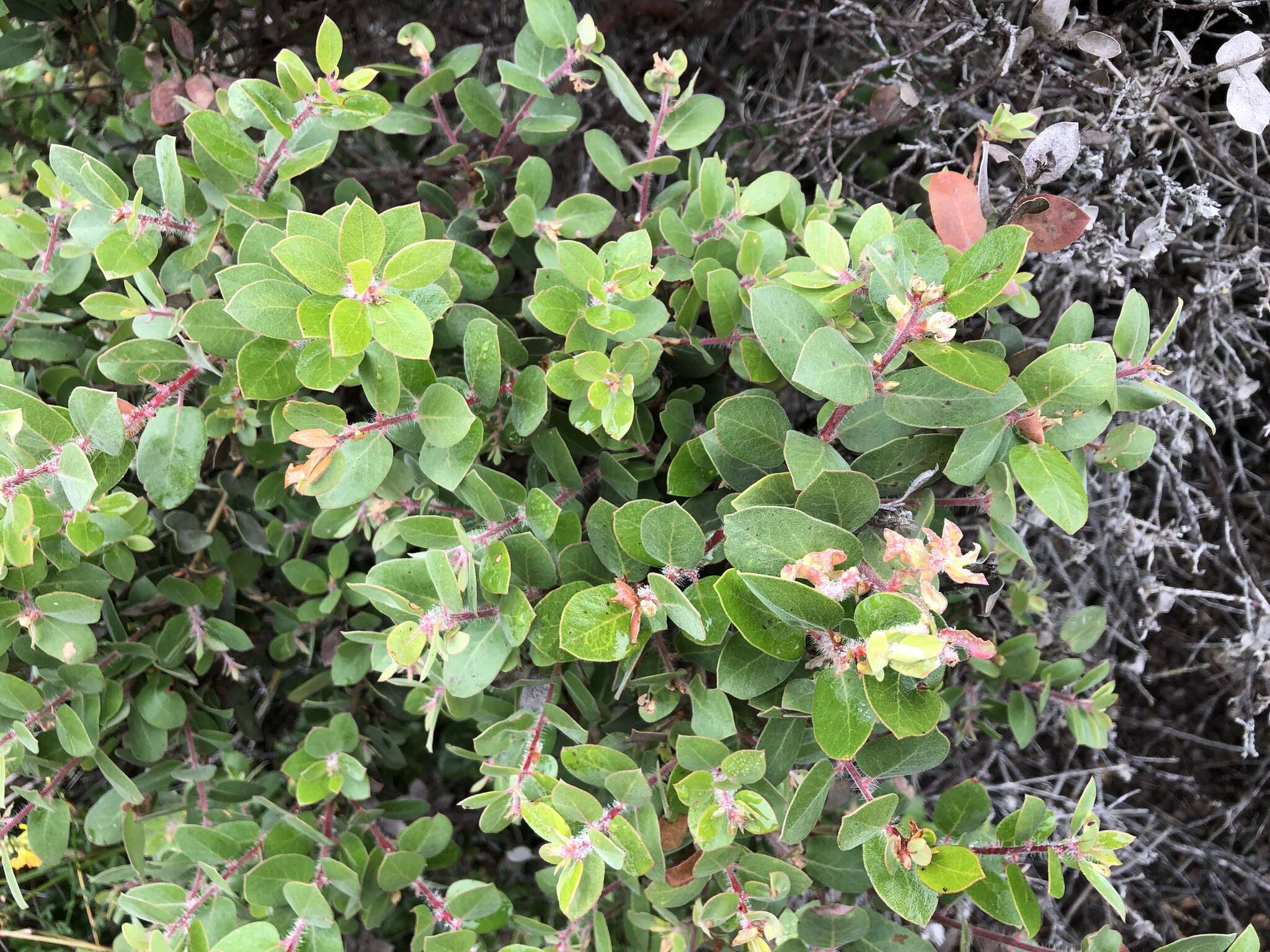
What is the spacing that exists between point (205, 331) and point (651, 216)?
2.38 ft

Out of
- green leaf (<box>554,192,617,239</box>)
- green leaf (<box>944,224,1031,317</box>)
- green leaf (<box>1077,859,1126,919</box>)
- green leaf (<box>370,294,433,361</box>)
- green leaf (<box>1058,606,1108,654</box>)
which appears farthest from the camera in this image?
green leaf (<box>1058,606,1108,654</box>)

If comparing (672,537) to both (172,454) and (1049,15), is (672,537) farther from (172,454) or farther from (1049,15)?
(1049,15)

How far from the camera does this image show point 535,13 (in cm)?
136

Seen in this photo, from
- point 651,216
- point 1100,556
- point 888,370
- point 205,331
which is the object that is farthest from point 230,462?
point 1100,556

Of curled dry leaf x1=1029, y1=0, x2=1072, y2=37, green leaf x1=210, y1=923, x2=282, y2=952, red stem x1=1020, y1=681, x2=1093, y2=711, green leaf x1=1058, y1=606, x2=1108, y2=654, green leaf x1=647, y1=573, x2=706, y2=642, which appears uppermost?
curled dry leaf x1=1029, y1=0, x2=1072, y2=37

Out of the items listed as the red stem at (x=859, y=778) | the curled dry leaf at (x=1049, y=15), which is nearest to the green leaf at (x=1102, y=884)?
the red stem at (x=859, y=778)

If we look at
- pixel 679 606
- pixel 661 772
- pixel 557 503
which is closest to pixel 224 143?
pixel 557 503

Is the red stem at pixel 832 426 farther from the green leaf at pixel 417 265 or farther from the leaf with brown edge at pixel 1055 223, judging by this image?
the green leaf at pixel 417 265

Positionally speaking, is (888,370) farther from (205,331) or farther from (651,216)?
(205,331)

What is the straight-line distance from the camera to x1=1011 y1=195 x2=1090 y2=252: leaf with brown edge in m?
1.11

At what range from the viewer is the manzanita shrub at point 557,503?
3.22 ft

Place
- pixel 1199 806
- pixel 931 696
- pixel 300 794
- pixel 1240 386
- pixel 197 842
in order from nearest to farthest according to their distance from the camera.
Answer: pixel 931 696, pixel 197 842, pixel 300 794, pixel 1240 386, pixel 1199 806

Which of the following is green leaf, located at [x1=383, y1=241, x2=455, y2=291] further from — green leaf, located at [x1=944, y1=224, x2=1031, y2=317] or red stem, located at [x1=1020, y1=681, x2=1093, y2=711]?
red stem, located at [x1=1020, y1=681, x2=1093, y2=711]

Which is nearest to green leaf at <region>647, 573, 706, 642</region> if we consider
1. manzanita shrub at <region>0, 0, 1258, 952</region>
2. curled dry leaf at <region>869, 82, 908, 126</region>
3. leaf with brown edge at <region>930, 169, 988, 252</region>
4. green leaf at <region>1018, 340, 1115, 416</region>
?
manzanita shrub at <region>0, 0, 1258, 952</region>
